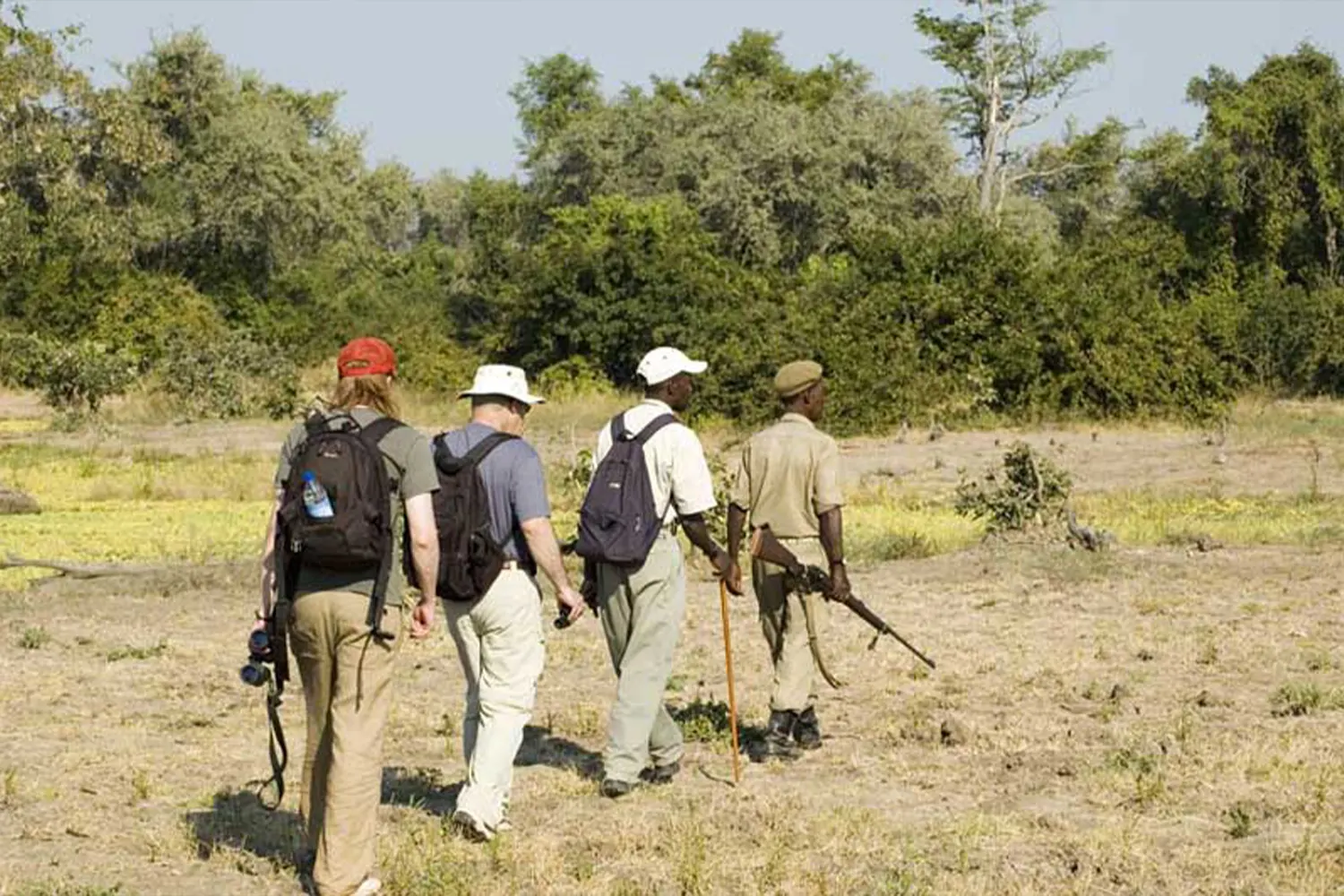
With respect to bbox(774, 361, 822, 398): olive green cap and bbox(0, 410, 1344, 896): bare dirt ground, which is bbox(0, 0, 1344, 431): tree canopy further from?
bbox(774, 361, 822, 398): olive green cap

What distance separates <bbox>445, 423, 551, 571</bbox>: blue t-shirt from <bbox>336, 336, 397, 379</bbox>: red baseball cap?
80 centimetres

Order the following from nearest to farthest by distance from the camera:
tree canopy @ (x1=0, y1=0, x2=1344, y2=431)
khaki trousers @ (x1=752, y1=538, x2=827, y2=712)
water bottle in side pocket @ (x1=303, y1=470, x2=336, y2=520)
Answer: water bottle in side pocket @ (x1=303, y1=470, x2=336, y2=520)
khaki trousers @ (x1=752, y1=538, x2=827, y2=712)
tree canopy @ (x1=0, y1=0, x2=1344, y2=431)

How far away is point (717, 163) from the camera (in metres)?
49.2

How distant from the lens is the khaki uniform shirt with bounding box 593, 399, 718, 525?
791 centimetres

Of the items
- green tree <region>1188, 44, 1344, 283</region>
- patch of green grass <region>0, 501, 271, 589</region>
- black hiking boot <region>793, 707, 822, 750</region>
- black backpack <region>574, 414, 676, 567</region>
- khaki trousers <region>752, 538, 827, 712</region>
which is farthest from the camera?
green tree <region>1188, 44, 1344, 283</region>

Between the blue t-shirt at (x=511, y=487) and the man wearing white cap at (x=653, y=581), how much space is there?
2.28 feet

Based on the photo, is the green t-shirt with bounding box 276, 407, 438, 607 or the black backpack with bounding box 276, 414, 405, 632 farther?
the green t-shirt with bounding box 276, 407, 438, 607

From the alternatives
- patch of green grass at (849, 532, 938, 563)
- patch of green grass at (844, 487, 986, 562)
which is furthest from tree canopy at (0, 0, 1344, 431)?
patch of green grass at (849, 532, 938, 563)

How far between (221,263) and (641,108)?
12.5 metres

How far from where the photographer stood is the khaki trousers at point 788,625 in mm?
8727

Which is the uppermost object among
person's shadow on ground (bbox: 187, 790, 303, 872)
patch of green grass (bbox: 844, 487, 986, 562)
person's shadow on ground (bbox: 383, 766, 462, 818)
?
patch of green grass (bbox: 844, 487, 986, 562)

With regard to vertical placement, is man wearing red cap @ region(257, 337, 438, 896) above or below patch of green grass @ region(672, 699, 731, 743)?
above

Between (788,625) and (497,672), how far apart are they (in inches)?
72.2

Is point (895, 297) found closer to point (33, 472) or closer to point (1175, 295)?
point (1175, 295)
